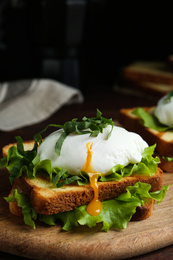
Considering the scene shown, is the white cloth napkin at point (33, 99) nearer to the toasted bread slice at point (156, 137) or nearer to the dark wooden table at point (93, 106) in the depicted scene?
the dark wooden table at point (93, 106)

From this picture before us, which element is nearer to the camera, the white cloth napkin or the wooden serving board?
the wooden serving board

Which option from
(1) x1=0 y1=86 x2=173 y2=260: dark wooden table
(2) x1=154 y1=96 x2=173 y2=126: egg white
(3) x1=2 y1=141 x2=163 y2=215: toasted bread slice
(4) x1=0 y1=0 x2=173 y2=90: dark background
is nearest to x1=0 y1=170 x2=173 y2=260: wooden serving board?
(3) x1=2 y1=141 x2=163 y2=215: toasted bread slice

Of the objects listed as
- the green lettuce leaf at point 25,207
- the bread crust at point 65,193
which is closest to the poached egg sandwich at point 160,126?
the bread crust at point 65,193

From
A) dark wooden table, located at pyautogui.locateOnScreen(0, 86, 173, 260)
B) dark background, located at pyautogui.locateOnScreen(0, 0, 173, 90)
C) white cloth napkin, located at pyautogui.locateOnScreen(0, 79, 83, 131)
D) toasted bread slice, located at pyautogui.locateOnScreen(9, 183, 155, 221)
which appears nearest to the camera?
toasted bread slice, located at pyautogui.locateOnScreen(9, 183, 155, 221)

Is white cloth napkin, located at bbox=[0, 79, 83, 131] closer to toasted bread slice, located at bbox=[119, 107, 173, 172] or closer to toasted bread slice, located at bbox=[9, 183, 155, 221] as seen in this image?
toasted bread slice, located at bbox=[119, 107, 173, 172]

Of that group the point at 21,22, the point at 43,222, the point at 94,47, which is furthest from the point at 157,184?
the point at 94,47

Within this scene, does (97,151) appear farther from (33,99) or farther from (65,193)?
(33,99)

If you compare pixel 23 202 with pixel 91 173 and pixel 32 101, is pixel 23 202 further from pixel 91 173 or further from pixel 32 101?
pixel 32 101
